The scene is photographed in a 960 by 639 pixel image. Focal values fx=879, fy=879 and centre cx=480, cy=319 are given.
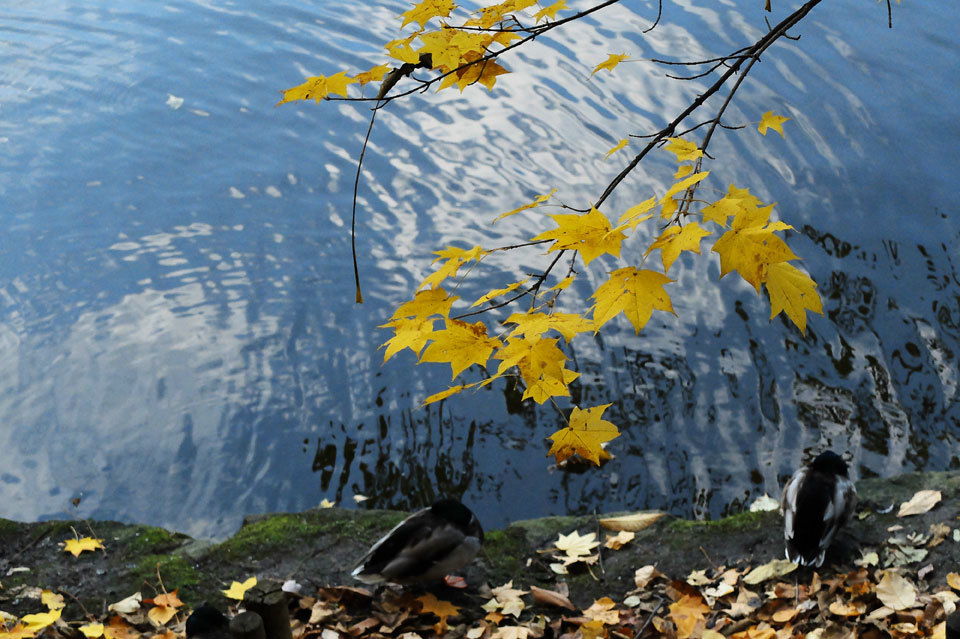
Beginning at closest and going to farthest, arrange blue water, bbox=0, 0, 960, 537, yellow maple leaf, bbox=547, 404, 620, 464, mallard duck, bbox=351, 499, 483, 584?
yellow maple leaf, bbox=547, 404, 620, 464
mallard duck, bbox=351, 499, 483, 584
blue water, bbox=0, 0, 960, 537

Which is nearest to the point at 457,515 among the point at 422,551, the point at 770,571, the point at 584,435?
the point at 422,551

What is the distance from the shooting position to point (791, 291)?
2045 mm

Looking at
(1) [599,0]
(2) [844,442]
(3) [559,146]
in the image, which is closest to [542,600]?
(2) [844,442]

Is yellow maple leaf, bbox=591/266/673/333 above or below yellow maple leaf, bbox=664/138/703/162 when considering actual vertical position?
below

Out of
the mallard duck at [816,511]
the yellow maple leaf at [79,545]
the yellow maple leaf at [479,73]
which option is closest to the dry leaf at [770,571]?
the mallard duck at [816,511]

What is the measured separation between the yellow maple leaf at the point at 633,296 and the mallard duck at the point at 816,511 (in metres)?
2.23

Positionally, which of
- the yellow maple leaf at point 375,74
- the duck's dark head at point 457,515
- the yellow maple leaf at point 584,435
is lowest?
the duck's dark head at point 457,515

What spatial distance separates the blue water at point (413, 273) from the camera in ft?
19.5

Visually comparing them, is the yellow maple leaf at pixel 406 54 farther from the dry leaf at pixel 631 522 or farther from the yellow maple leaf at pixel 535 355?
the dry leaf at pixel 631 522

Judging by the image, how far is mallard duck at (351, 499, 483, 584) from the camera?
13.2 ft

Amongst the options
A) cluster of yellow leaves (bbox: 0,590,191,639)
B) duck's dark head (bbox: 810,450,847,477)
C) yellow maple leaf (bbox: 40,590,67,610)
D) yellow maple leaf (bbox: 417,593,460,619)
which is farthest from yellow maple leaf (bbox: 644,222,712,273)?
yellow maple leaf (bbox: 40,590,67,610)

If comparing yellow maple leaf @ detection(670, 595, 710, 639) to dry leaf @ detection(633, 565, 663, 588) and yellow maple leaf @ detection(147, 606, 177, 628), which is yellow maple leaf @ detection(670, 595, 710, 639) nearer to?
dry leaf @ detection(633, 565, 663, 588)

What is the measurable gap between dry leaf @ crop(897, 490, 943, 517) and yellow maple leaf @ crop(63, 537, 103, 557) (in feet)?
Answer: 13.5

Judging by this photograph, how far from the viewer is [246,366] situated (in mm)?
6652
